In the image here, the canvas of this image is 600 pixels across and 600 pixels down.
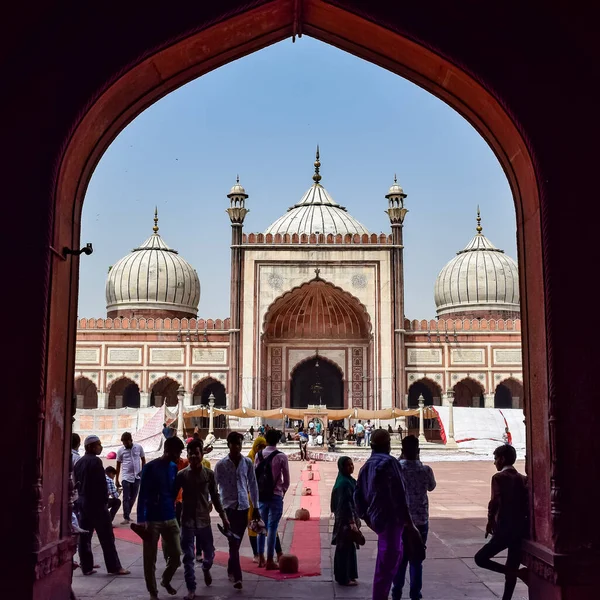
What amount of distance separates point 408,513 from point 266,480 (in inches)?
69.8

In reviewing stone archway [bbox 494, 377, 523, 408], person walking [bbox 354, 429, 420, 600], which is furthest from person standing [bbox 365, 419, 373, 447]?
person walking [bbox 354, 429, 420, 600]

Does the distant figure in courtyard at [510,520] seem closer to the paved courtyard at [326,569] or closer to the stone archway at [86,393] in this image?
the paved courtyard at [326,569]

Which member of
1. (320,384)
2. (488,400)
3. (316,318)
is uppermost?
(316,318)

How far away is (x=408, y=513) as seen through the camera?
14.3 ft

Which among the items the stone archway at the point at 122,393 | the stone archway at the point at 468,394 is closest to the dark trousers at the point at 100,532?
the stone archway at the point at 122,393

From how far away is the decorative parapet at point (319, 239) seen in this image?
94.1 ft

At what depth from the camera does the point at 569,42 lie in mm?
4461

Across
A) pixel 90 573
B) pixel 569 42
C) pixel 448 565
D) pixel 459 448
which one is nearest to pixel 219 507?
pixel 90 573

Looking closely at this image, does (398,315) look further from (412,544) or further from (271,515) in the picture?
(412,544)

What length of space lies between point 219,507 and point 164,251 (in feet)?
99.3

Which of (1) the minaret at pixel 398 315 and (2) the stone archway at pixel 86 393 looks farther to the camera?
(2) the stone archway at pixel 86 393

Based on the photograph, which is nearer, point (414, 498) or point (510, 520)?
point (510, 520)

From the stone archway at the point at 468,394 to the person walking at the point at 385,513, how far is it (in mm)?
25568

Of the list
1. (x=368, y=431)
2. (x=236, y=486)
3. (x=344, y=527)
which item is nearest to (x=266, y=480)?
(x=236, y=486)
